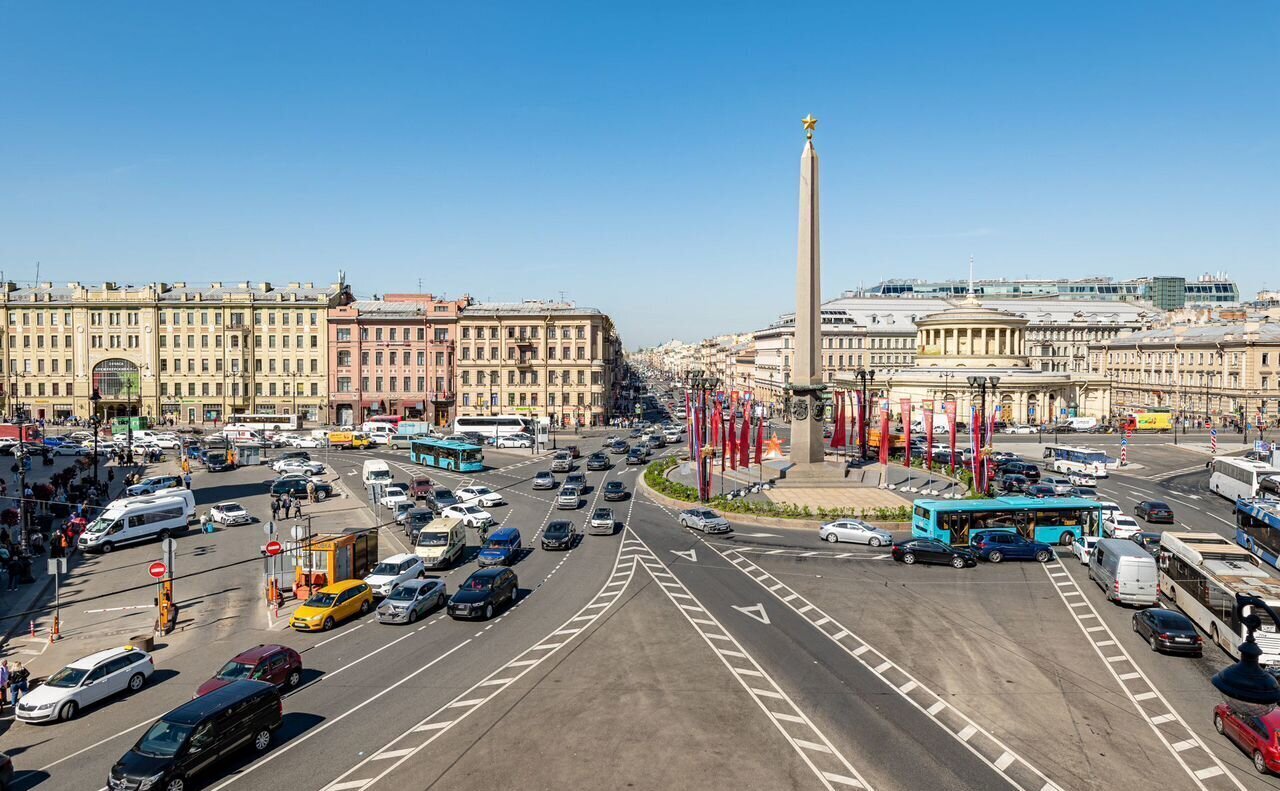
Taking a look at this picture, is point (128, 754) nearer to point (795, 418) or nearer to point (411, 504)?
point (411, 504)

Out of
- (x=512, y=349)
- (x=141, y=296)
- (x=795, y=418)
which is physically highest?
(x=141, y=296)

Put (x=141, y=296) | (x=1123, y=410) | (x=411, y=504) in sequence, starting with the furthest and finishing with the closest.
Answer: (x=1123, y=410) → (x=141, y=296) → (x=411, y=504)

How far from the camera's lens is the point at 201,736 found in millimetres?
15766

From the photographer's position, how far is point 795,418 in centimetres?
5538

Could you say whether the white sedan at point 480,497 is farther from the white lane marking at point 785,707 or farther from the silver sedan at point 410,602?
the white lane marking at point 785,707

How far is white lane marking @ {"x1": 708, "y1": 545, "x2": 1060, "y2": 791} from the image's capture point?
1625 centimetres

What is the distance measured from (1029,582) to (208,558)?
34375 mm

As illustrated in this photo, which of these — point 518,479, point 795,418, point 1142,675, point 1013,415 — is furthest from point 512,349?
point 1142,675

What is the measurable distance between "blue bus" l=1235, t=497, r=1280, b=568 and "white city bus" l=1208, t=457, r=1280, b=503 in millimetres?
11973

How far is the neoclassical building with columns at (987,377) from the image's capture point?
102 m

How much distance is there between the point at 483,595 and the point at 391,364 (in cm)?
7640

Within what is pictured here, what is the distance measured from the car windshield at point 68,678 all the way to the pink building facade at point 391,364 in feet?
257

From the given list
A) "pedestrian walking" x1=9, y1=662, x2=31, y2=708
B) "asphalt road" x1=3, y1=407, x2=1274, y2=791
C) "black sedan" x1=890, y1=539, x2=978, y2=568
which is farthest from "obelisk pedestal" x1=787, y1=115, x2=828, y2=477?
"pedestrian walking" x1=9, y1=662, x2=31, y2=708

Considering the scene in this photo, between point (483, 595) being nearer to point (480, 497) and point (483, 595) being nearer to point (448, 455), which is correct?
point (480, 497)
